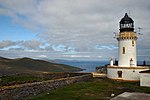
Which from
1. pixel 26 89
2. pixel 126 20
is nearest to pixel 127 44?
pixel 126 20

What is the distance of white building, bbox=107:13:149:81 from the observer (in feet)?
96.2

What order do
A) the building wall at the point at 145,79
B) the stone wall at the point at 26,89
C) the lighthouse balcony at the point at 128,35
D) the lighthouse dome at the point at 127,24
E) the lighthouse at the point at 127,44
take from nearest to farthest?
the stone wall at the point at 26,89 → the building wall at the point at 145,79 → the lighthouse balcony at the point at 128,35 → the lighthouse at the point at 127,44 → the lighthouse dome at the point at 127,24

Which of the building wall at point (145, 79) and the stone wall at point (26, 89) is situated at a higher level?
Answer: the building wall at point (145, 79)

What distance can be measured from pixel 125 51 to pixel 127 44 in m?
0.99

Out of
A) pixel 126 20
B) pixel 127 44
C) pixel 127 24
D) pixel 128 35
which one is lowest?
pixel 127 44

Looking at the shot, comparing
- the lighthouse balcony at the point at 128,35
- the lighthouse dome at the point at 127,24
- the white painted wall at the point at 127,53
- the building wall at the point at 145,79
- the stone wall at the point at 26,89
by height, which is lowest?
the stone wall at the point at 26,89

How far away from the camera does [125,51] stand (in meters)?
30.2

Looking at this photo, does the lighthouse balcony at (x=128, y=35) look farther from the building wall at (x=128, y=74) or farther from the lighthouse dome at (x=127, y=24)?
the building wall at (x=128, y=74)

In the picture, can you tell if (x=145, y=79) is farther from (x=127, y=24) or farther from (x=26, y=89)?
(x=26, y=89)

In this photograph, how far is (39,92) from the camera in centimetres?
1964

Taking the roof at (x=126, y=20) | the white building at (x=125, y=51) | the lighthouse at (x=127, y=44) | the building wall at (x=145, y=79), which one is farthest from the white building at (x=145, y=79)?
the roof at (x=126, y=20)

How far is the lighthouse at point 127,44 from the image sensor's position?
29953 mm

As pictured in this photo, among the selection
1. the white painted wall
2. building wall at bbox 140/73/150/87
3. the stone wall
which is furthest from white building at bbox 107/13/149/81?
the stone wall

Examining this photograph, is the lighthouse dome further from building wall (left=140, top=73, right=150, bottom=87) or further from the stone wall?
the stone wall
